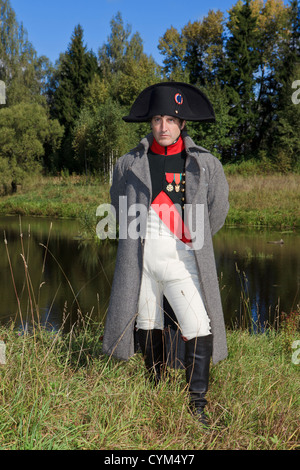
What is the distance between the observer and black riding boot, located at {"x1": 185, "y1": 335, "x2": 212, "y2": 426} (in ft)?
8.76

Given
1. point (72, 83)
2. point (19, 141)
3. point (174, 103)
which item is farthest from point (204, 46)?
point (174, 103)

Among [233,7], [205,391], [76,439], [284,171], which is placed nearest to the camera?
[76,439]

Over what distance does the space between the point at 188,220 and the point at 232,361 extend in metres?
1.45

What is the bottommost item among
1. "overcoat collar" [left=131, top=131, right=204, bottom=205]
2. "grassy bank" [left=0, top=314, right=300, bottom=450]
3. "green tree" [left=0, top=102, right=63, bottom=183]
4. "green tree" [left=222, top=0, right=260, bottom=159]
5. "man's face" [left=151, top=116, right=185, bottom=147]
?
"grassy bank" [left=0, top=314, right=300, bottom=450]

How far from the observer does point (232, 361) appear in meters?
3.63

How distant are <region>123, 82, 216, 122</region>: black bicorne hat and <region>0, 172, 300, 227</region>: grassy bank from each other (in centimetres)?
1080

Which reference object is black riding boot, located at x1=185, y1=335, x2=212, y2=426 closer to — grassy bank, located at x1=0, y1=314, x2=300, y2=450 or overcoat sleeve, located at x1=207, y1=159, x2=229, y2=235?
grassy bank, located at x1=0, y1=314, x2=300, y2=450

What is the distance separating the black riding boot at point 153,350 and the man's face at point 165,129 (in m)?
1.23

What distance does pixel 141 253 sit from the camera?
2830 millimetres

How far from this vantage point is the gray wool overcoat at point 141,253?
2.78 meters

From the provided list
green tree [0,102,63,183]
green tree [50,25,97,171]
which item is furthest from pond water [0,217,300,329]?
green tree [50,25,97,171]

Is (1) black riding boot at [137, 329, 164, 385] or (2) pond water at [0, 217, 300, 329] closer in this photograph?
(1) black riding boot at [137, 329, 164, 385]

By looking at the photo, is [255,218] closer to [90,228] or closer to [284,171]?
[90,228]

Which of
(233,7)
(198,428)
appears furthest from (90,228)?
(233,7)
